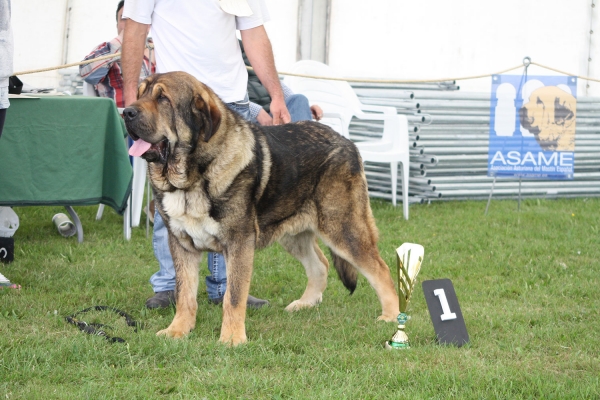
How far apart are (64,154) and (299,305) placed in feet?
8.38

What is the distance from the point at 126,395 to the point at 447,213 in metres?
5.98

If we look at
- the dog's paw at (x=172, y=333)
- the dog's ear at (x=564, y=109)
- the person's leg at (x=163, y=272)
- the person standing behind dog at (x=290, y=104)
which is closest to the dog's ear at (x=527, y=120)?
the dog's ear at (x=564, y=109)

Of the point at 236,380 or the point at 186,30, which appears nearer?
the point at 236,380

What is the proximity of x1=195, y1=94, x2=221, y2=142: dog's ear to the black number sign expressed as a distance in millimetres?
1306

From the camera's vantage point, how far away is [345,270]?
4.40 meters

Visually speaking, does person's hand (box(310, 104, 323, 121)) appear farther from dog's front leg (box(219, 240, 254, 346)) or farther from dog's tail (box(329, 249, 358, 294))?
dog's front leg (box(219, 240, 254, 346))

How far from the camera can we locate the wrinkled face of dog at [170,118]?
11.3ft

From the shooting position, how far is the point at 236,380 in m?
3.15

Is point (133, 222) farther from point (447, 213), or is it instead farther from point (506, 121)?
point (506, 121)

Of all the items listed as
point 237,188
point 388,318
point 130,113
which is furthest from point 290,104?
point 130,113

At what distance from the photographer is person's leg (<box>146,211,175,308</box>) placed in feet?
14.9

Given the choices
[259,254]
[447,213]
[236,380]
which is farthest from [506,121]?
[236,380]

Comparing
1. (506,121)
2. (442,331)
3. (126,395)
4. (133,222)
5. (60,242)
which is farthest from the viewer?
(506,121)

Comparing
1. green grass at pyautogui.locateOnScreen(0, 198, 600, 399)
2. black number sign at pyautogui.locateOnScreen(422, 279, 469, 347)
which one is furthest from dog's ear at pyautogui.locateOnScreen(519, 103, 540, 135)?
black number sign at pyautogui.locateOnScreen(422, 279, 469, 347)
